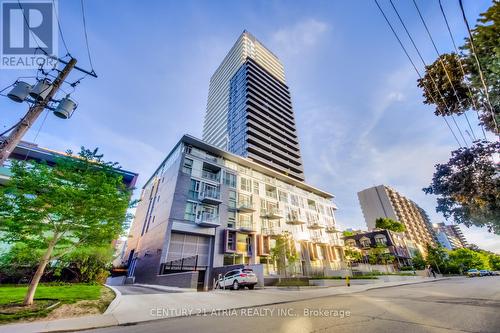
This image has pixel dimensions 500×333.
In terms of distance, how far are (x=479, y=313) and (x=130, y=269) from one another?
32.0 m

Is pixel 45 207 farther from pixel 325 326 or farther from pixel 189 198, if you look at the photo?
pixel 189 198

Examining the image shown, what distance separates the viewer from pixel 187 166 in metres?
26.7

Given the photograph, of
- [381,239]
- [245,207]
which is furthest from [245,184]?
[381,239]

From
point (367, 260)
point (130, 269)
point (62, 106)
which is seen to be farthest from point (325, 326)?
point (367, 260)

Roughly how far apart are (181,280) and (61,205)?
10.9 metres

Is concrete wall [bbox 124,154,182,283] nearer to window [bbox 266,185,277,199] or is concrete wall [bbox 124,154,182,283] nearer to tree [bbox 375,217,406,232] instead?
window [bbox 266,185,277,199]

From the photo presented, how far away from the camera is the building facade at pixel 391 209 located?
80688 millimetres

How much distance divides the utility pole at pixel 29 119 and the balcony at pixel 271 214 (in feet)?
88.8

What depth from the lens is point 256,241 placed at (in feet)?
91.1

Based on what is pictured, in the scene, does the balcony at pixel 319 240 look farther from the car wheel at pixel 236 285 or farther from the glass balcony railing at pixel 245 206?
the car wheel at pixel 236 285

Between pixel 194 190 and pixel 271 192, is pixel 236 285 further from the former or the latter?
pixel 271 192

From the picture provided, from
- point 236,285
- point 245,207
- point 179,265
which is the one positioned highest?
point 245,207

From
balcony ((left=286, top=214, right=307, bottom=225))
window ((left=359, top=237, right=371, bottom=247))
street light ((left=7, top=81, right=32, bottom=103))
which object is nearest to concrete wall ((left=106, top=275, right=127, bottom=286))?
balcony ((left=286, top=214, right=307, bottom=225))

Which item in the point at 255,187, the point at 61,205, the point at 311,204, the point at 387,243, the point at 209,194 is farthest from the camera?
the point at 387,243
